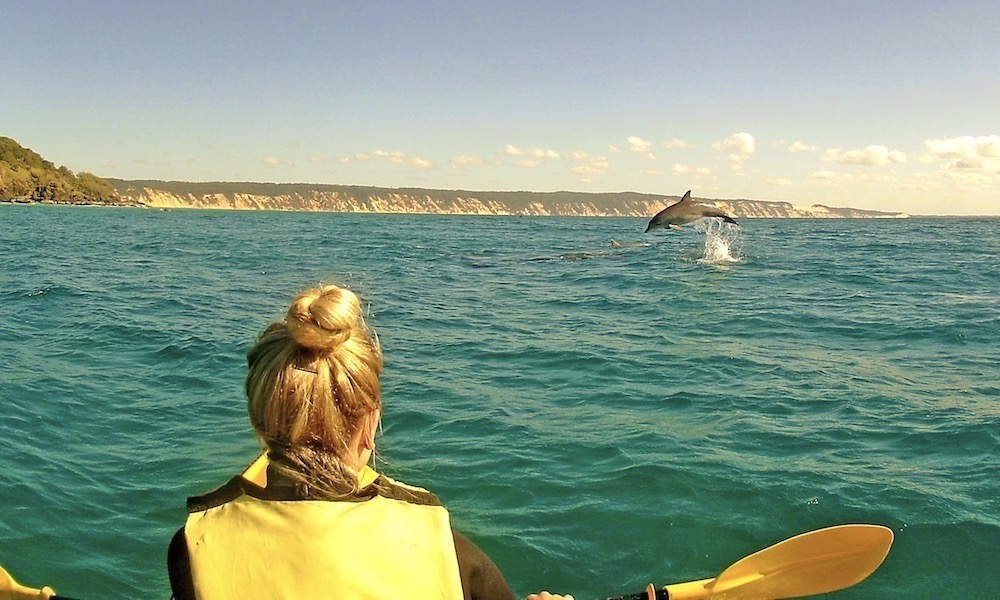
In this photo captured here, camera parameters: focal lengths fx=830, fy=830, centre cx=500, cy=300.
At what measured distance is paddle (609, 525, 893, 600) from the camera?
3.64m

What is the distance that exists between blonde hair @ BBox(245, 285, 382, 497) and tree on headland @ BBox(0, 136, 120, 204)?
12567 centimetres

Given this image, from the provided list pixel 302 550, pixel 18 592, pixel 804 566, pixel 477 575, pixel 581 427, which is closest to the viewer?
pixel 302 550

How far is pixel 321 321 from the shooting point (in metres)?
2.27

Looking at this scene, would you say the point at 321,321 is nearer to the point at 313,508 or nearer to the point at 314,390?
the point at 314,390

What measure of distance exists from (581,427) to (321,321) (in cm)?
666

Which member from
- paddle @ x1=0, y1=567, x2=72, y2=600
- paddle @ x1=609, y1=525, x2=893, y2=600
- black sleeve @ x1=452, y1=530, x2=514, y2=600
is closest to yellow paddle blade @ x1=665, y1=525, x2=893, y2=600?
paddle @ x1=609, y1=525, x2=893, y2=600

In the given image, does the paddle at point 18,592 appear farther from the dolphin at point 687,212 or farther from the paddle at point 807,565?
the dolphin at point 687,212

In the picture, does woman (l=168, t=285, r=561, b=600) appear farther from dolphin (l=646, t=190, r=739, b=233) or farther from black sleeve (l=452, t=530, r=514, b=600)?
dolphin (l=646, t=190, r=739, b=233)

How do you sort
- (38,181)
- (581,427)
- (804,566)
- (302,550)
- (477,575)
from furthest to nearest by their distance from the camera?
(38,181), (581,427), (804,566), (477,575), (302,550)

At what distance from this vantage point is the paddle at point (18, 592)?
130 inches

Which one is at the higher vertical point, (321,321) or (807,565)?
(321,321)

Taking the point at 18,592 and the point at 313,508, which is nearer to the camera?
the point at 313,508

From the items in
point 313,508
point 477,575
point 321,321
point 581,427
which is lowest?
point 581,427

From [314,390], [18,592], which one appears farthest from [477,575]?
[18,592]
